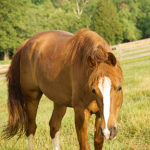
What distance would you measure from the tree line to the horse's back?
34563 millimetres

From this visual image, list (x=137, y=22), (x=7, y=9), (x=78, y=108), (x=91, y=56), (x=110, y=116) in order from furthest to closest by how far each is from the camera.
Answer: (x=137, y=22)
(x=7, y=9)
(x=78, y=108)
(x=91, y=56)
(x=110, y=116)

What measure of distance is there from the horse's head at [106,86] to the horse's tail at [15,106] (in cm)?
208

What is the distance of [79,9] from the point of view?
54750mm

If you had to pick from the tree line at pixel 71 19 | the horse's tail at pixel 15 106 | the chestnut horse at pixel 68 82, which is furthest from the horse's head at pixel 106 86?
the tree line at pixel 71 19

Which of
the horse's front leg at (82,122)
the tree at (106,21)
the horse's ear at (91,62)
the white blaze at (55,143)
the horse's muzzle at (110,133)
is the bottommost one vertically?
the tree at (106,21)

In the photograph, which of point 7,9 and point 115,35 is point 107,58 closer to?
point 7,9

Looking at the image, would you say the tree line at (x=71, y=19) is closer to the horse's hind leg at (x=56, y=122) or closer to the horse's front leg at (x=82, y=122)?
the horse's hind leg at (x=56, y=122)

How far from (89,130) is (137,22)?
50805mm

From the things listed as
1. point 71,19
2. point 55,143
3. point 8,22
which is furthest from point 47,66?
point 71,19

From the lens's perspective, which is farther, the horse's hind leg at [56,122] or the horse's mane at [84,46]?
the horse's hind leg at [56,122]

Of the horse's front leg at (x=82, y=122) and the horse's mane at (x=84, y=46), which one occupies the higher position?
the horse's mane at (x=84, y=46)

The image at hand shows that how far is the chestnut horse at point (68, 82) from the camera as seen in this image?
8.54ft

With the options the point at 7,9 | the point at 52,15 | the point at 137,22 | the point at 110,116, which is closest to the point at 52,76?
the point at 110,116

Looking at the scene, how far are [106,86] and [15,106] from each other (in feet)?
7.50
